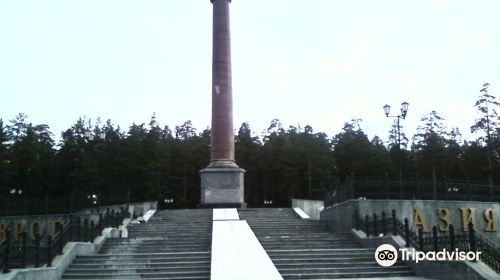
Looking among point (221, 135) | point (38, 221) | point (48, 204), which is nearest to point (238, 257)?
point (221, 135)

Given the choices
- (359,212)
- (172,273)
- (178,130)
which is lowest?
(172,273)

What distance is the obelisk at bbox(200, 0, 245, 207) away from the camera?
105 feet

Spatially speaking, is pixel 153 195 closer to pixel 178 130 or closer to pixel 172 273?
pixel 178 130

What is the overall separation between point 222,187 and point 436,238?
1882cm

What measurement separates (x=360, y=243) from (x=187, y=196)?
47651mm

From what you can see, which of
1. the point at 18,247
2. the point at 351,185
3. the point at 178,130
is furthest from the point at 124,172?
the point at 18,247

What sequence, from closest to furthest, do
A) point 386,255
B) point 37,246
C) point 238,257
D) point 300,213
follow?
point 37,246 < point 238,257 < point 386,255 < point 300,213

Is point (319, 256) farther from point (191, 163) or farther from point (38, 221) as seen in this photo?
point (191, 163)

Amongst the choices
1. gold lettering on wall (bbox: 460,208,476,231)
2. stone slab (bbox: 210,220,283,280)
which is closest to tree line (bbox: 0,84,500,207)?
gold lettering on wall (bbox: 460,208,476,231)

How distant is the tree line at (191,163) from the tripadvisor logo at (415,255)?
4002 centimetres

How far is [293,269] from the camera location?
1483cm

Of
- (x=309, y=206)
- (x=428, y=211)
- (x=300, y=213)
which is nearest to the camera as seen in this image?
(x=428, y=211)

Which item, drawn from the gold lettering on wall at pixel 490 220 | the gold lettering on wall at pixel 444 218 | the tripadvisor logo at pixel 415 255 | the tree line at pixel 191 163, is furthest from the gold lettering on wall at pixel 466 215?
the tree line at pixel 191 163

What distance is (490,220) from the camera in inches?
925
